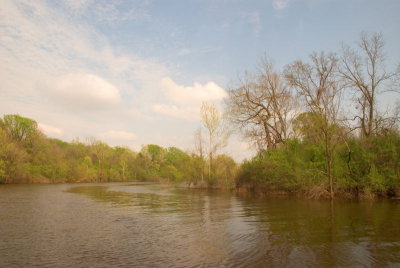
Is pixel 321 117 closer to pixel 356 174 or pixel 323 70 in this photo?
pixel 356 174

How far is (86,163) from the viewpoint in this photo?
78062 millimetres

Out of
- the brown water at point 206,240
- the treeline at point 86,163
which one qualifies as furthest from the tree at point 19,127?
the brown water at point 206,240

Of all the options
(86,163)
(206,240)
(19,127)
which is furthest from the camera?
(86,163)

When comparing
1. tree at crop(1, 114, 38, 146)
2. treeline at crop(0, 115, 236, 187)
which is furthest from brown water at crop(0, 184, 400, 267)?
tree at crop(1, 114, 38, 146)

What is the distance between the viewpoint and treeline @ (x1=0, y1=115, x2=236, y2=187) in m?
43.4

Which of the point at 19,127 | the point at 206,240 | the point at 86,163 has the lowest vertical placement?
the point at 206,240

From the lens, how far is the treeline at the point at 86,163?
43397 millimetres

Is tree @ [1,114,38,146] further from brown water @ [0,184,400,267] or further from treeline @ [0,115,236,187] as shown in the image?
brown water @ [0,184,400,267]

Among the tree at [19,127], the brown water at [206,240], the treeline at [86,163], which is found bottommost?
the brown water at [206,240]

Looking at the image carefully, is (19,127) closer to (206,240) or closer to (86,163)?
(86,163)

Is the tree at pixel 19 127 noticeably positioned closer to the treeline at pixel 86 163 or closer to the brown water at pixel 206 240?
the treeline at pixel 86 163

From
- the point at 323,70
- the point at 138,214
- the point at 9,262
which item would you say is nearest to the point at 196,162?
the point at 323,70

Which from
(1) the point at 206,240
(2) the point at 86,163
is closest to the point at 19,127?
(2) the point at 86,163

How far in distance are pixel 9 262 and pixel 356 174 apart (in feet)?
77.3
